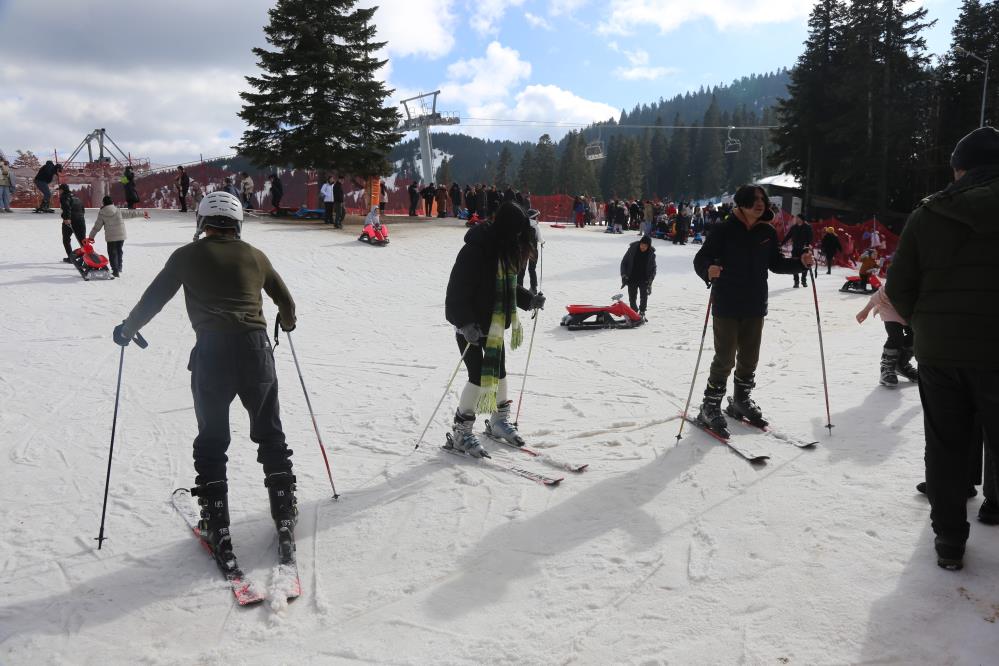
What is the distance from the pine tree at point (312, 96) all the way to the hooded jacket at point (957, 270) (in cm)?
2440

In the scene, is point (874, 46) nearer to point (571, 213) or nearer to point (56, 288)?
point (571, 213)

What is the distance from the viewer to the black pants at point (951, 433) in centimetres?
299

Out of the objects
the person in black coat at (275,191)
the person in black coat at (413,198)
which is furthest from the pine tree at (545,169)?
the person in black coat at (275,191)

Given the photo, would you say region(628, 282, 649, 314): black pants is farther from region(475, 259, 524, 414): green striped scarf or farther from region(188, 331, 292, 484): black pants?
region(188, 331, 292, 484): black pants

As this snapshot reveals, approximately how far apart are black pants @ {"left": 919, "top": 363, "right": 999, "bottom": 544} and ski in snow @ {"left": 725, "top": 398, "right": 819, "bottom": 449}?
5.96 ft

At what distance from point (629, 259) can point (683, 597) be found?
9.33 m

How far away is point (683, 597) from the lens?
310 cm

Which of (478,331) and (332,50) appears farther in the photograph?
(332,50)

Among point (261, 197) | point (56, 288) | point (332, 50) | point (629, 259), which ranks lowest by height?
point (56, 288)

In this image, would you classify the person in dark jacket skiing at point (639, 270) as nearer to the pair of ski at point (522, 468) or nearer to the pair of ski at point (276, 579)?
the pair of ski at point (522, 468)

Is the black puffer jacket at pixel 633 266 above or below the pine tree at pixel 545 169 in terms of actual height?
below

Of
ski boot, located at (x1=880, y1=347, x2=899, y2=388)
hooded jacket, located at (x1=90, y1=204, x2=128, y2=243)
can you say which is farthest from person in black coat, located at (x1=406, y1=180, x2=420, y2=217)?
ski boot, located at (x1=880, y1=347, x2=899, y2=388)

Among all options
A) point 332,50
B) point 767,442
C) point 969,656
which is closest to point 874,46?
point 332,50

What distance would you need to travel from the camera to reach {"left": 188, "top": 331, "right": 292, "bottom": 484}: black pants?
3379mm
